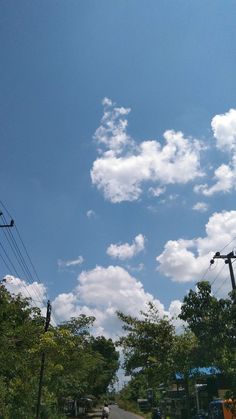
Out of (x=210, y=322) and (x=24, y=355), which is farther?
(x=24, y=355)

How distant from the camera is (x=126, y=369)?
28.3 metres

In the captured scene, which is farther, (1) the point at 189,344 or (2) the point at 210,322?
(1) the point at 189,344

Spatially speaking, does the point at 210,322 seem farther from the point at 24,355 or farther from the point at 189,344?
the point at 24,355

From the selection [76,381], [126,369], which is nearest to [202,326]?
[126,369]

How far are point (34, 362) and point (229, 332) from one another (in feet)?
39.8

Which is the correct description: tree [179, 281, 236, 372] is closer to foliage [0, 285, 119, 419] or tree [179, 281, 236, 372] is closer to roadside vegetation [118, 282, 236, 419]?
roadside vegetation [118, 282, 236, 419]

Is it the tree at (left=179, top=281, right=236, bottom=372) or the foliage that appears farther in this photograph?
the foliage

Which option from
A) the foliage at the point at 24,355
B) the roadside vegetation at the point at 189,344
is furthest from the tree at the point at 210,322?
→ the foliage at the point at 24,355

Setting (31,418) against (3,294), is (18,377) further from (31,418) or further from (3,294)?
(3,294)

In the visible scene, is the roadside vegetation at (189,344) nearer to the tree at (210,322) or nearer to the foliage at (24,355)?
the tree at (210,322)

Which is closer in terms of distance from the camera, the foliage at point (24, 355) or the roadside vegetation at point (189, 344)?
the roadside vegetation at point (189, 344)

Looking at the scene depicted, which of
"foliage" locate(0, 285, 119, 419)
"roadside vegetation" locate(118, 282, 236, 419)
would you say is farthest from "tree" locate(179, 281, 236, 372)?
"foliage" locate(0, 285, 119, 419)

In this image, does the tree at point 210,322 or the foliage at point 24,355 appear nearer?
the tree at point 210,322

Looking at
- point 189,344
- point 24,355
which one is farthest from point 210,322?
A: point 24,355
